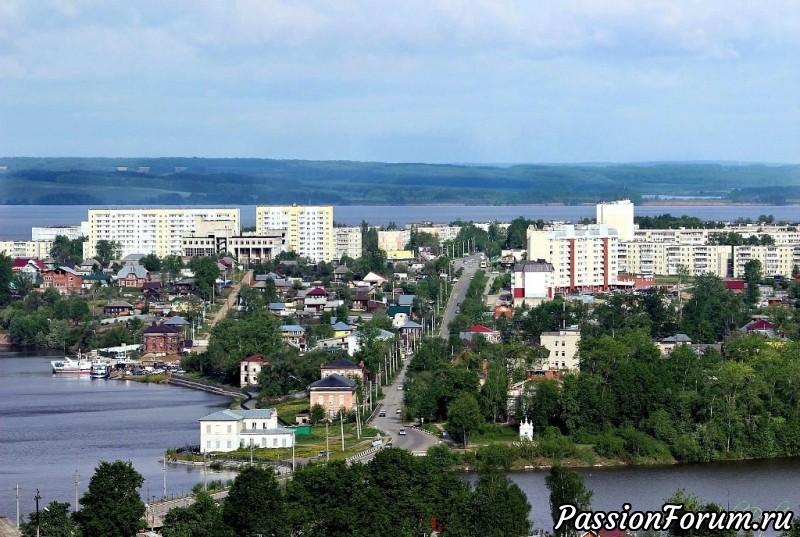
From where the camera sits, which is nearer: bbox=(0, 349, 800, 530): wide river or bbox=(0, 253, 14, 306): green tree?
bbox=(0, 349, 800, 530): wide river

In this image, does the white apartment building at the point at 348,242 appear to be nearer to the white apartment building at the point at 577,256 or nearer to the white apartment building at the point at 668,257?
the white apartment building at the point at 668,257

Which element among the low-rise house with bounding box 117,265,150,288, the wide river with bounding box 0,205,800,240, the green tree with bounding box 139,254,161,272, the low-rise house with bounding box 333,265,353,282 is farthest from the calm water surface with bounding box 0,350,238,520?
the wide river with bounding box 0,205,800,240

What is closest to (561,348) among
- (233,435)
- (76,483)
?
(233,435)

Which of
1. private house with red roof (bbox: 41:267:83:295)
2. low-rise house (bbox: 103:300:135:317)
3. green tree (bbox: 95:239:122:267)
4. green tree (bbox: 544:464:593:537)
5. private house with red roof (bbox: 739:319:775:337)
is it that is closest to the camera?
green tree (bbox: 544:464:593:537)

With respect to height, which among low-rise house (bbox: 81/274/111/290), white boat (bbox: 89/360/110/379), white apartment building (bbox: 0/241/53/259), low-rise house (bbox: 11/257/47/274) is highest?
white apartment building (bbox: 0/241/53/259)

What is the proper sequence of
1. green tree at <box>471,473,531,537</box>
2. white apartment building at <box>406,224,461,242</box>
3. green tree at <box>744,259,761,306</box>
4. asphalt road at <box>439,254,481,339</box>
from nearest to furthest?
green tree at <box>471,473,531,537</box>, asphalt road at <box>439,254,481,339</box>, green tree at <box>744,259,761,306</box>, white apartment building at <box>406,224,461,242</box>

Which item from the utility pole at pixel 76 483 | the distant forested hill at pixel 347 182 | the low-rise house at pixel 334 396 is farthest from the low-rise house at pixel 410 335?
the distant forested hill at pixel 347 182

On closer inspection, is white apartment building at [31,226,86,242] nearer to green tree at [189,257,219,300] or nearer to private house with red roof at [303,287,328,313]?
green tree at [189,257,219,300]

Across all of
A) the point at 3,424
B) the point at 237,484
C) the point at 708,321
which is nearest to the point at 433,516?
the point at 237,484

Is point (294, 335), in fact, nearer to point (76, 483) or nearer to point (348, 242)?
point (76, 483)
